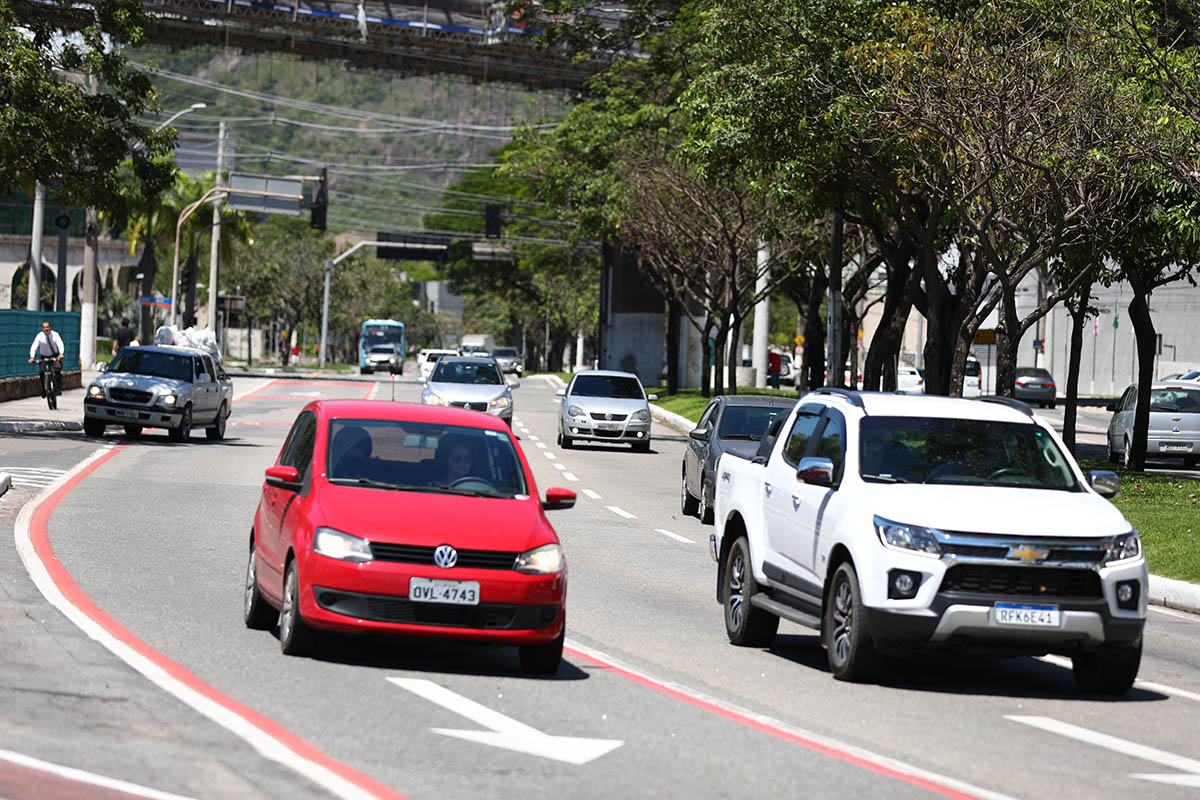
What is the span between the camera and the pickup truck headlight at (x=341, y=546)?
31.9 feet

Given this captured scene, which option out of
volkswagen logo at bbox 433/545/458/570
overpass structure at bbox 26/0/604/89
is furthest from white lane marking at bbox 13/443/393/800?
overpass structure at bbox 26/0/604/89

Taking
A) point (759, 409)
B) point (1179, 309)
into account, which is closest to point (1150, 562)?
point (759, 409)

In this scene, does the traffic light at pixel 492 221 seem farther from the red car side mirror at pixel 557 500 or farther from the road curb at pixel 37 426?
the red car side mirror at pixel 557 500

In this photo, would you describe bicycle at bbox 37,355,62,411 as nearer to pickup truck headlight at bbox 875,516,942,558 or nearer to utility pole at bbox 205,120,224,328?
utility pole at bbox 205,120,224,328

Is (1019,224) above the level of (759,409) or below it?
above

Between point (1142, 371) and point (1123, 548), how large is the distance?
72.8ft

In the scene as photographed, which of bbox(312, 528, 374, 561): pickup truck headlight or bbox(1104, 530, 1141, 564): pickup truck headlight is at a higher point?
bbox(1104, 530, 1141, 564): pickup truck headlight

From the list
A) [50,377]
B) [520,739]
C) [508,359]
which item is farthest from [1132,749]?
[508,359]

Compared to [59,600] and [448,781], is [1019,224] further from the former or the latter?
[448,781]

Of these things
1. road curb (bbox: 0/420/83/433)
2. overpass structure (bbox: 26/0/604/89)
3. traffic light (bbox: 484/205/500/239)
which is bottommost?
road curb (bbox: 0/420/83/433)

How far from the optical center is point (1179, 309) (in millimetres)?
83062

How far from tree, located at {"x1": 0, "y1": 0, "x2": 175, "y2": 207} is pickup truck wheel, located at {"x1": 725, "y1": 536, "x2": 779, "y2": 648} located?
19.5 meters

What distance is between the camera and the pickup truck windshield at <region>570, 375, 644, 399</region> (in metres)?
35.8

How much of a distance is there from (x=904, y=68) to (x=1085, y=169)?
9.77 ft
